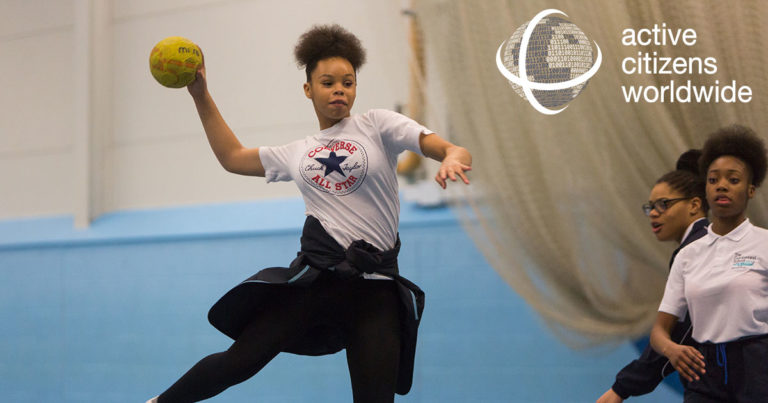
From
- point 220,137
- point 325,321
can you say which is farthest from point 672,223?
point 220,137

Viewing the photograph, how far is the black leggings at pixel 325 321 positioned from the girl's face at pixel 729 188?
1123 millimetres

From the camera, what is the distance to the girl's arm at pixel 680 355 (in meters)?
2.22

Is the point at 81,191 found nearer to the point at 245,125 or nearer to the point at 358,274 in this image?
the point at 245,125

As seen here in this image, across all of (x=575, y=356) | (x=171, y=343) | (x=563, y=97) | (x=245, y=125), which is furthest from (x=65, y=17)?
(x=575, y=356)

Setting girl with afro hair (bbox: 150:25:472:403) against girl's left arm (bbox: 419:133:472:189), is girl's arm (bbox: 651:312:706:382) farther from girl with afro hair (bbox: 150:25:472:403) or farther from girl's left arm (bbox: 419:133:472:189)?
girl's left arm (bbox: 419:133:472:189)

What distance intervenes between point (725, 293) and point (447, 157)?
3.39ft

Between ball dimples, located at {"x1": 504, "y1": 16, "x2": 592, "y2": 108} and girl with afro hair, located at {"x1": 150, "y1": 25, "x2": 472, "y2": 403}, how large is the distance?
1180 mm

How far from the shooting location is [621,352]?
12.0ft

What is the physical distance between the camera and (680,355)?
88.4 inches

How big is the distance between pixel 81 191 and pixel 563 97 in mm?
3702

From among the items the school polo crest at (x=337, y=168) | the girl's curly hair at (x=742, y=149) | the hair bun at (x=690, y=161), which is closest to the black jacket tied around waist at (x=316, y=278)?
the school polo crest at (x=337, y=168)

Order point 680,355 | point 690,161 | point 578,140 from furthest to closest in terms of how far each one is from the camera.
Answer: point 578,140 < point 690,161 < point 680,355

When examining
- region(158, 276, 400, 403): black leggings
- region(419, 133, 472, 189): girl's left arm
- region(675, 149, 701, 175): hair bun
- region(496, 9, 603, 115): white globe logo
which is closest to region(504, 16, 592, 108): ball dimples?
region(496, 9, 603, 115): white globe logo

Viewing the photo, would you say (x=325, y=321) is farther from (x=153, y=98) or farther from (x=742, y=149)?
(x=153, y=98)
